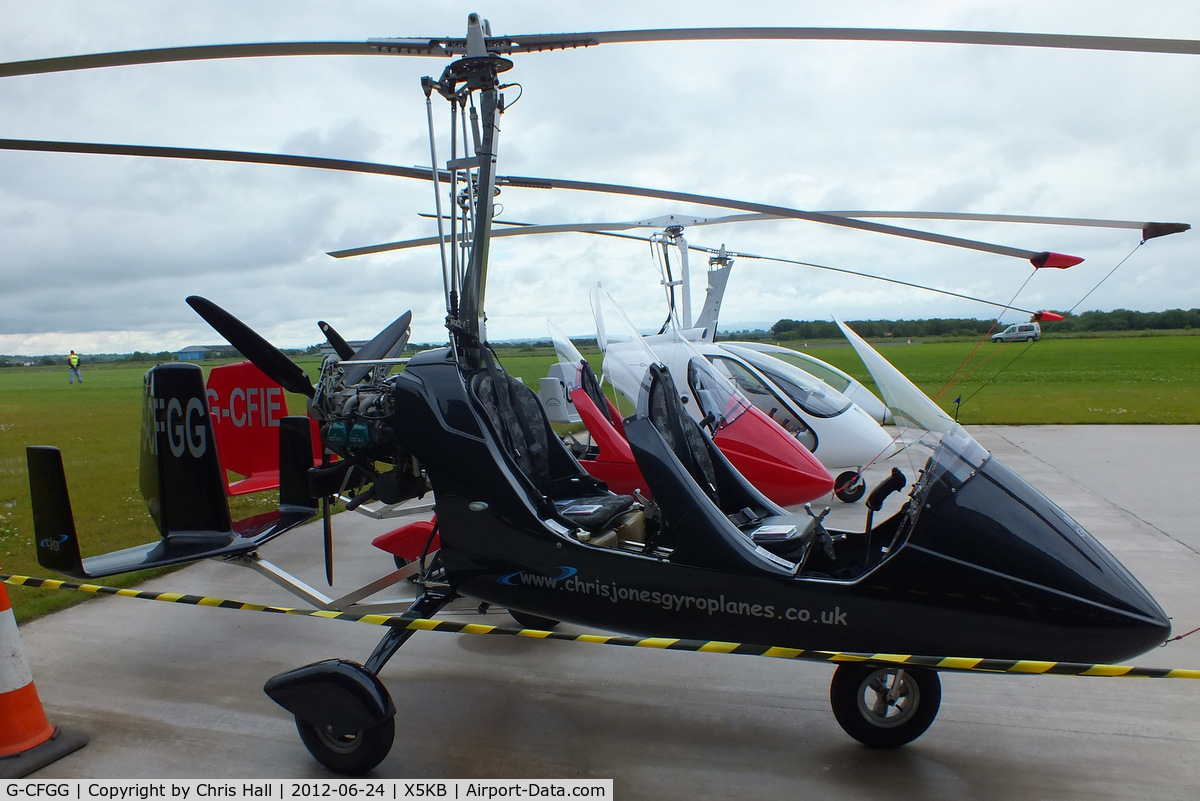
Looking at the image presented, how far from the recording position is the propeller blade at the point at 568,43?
2.22m

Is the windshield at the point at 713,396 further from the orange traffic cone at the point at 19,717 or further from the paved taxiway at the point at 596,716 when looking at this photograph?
the orange traffic cone at the point at 19,717

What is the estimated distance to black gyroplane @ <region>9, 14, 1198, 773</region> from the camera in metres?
2.50

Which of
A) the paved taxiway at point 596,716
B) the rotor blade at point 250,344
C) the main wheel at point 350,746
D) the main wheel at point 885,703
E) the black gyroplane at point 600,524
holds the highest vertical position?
the rotor blade at point 250,344

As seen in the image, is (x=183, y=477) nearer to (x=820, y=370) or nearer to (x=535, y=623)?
(x=535, y=623)

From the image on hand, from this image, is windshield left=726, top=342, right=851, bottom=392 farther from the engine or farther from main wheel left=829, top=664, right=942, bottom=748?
main wheel left=829, top=664, right=942, bottom=748

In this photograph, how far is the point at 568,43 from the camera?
284 centimetres

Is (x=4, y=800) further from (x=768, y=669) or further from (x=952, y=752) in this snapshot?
(x=952, y=752)

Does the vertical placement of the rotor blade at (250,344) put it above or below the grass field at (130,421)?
above

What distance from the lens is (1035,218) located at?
130 inches

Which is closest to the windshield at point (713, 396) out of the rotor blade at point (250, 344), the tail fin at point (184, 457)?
the rotor blade at point (250, 344)

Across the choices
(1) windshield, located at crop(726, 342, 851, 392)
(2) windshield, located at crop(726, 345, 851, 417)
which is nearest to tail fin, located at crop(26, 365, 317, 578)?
(2) windshield, located at crop(726, 345, 851, 417)

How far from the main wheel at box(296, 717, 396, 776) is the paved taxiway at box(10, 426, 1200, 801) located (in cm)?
10

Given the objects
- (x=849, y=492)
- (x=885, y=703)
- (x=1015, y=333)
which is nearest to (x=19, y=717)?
(x=885, y=703)

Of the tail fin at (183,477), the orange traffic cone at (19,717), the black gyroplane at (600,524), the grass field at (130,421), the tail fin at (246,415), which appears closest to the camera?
the black gyroplane at (600,524)
